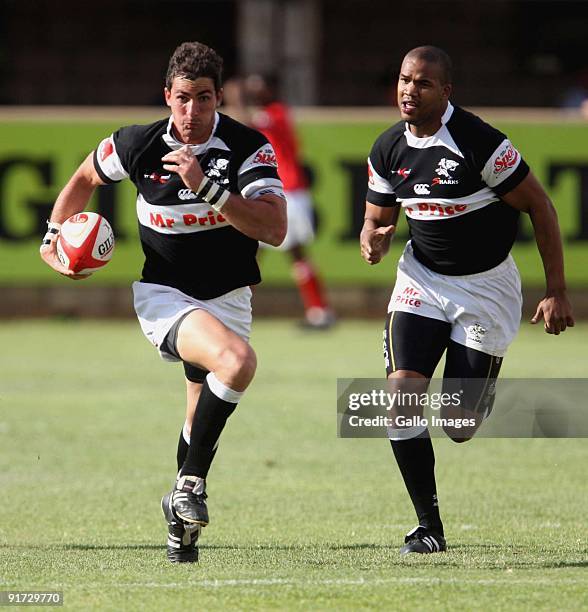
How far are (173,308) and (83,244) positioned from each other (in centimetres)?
59

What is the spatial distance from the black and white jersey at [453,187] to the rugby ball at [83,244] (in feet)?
4.57

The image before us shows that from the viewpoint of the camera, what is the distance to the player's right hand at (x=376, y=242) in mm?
7037

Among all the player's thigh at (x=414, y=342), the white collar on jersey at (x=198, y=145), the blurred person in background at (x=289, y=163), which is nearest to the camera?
the white collar on jersey at (x=198, y=145)

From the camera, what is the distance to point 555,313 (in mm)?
6758

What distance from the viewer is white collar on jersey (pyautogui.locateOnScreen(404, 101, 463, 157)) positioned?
6941mm

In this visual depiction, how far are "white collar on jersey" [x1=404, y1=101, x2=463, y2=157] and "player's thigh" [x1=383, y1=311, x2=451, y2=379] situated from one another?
0.84 m

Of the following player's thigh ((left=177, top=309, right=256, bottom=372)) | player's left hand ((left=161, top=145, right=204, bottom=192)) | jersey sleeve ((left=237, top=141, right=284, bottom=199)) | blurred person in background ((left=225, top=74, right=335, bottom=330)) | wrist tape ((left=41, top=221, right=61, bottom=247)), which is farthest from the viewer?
blurred person in background ((left=225, top=74, right=335, bottom=330))

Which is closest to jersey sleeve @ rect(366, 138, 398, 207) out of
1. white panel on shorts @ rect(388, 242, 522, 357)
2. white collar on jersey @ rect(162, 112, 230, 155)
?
white panel on shorts @ rect(388, 242, 522, 357)

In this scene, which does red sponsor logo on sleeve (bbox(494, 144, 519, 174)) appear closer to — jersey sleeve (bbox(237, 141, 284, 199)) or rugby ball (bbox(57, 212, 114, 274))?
jersey sleeve (bbox(237, 141, 284, 199))

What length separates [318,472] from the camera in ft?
30.2

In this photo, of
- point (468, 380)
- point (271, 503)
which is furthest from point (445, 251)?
point (271, 503)

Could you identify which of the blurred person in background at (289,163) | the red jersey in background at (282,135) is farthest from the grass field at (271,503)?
the red jersey in background at (282,135)

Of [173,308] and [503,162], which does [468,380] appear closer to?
[503,162]

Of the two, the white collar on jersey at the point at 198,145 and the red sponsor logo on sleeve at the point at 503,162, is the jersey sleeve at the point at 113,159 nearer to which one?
the white collar on jersey at the point at 198,145
